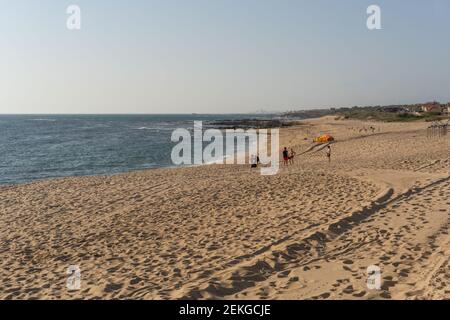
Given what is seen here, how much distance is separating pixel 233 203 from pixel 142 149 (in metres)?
31.4

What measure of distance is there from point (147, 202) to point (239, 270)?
24.9 ft

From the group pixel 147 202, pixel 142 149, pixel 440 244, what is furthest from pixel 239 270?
pixel 142 149

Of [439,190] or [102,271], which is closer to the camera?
[102,271]

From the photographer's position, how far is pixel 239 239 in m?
9.28

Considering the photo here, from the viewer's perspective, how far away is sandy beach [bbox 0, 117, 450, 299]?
21.9 feet

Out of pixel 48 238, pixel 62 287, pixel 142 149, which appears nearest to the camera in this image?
pixel 62 287

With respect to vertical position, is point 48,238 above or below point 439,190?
below

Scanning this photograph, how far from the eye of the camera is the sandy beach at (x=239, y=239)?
6672mm
